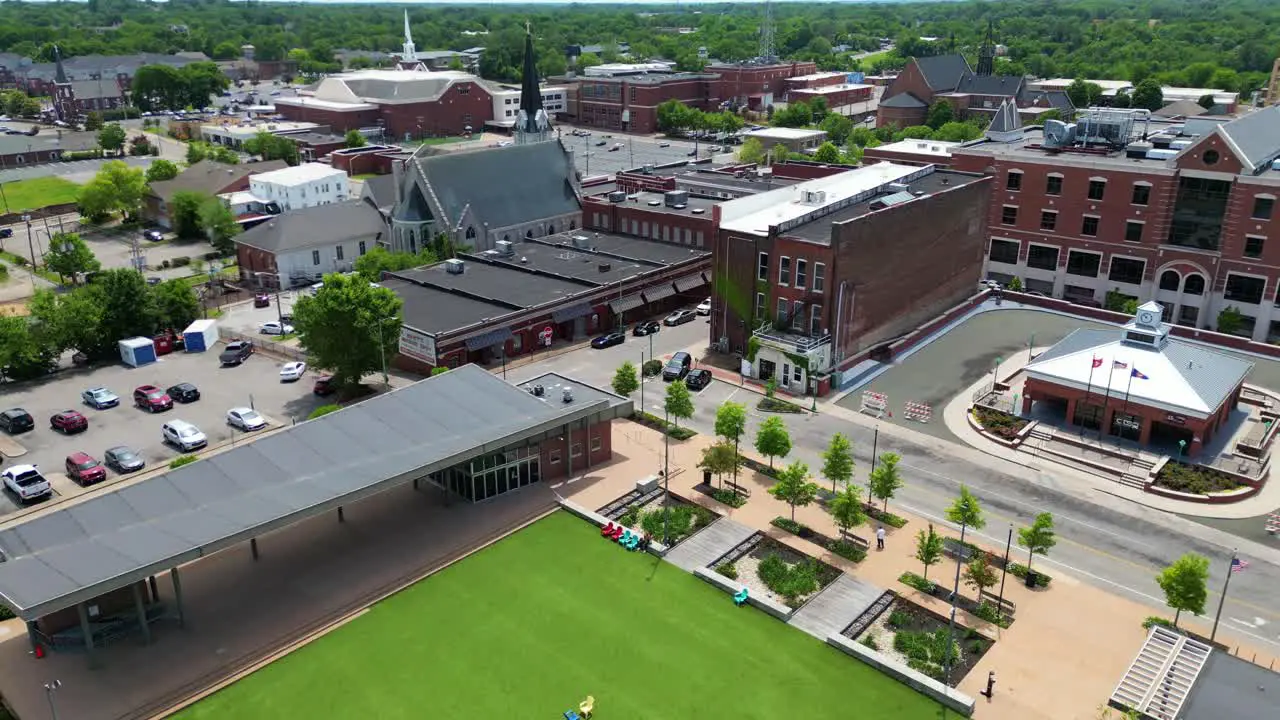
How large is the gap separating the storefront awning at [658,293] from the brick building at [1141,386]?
31.8 m

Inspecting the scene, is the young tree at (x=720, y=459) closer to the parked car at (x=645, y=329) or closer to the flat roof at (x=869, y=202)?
the flat roof at (x=869, y=202)

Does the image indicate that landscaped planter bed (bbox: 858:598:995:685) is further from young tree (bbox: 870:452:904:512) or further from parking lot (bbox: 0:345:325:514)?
parking lot (bbox: 0:345:325:514)

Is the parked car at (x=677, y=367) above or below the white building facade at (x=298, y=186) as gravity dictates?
below

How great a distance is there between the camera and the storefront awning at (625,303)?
74938mm

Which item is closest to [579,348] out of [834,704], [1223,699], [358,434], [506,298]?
[506,298]

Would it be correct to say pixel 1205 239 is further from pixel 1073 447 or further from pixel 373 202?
pixel 373 202

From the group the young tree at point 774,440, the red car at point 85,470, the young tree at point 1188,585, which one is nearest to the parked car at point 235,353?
the red car at point 85,470

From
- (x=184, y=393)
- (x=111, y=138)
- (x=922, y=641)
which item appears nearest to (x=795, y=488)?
(x=922, y=641)

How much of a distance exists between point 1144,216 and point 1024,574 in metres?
50.3

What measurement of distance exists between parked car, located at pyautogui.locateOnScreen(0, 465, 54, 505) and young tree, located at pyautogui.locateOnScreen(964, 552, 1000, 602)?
161ft

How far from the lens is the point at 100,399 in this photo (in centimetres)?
6219

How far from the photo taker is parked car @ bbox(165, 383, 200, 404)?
62.7 m

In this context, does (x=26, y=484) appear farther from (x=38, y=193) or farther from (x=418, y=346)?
(x=38, y=193)

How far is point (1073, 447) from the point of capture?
177 ft
